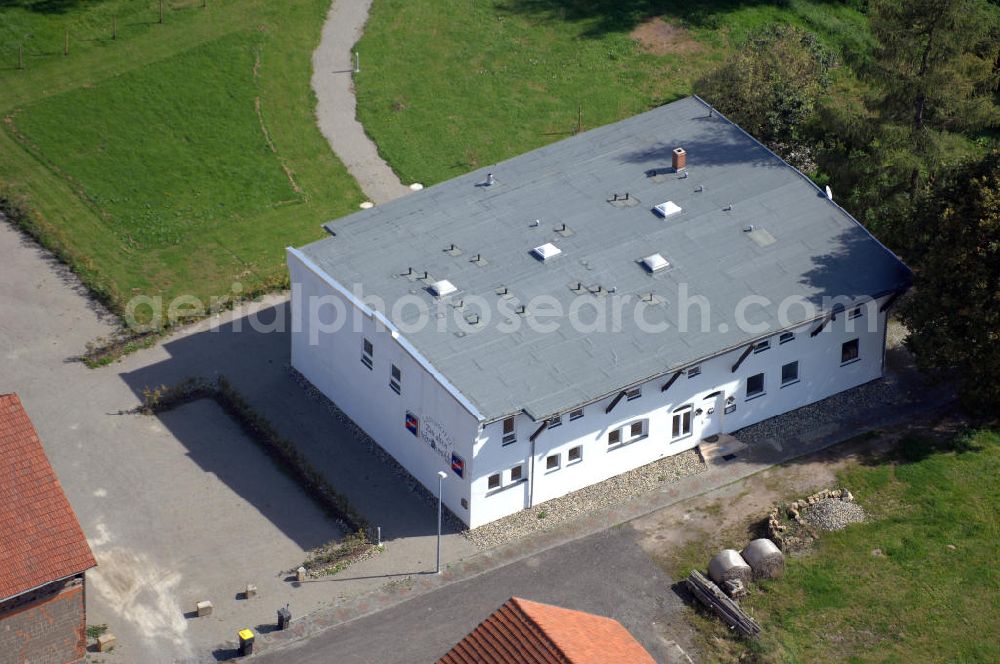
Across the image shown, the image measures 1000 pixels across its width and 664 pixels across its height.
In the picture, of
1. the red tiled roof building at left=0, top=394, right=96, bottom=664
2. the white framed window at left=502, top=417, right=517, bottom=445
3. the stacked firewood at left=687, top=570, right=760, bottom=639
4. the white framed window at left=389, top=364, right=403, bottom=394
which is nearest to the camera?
the red tiled roof building at left=0, top=394, right=96, bottom=664

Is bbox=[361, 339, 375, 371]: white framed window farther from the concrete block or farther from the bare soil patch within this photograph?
the bare soil patch

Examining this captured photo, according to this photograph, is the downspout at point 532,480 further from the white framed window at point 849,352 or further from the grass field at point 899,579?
the white framed window at point 849,352

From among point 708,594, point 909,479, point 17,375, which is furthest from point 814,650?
point 17,375

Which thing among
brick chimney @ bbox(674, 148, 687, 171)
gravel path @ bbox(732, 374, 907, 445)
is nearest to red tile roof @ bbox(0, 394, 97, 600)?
gravel path @ bbox(732, 374, 907, 445)

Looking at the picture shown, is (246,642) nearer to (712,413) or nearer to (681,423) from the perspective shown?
(681,423)

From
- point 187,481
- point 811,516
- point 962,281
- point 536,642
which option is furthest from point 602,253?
point 536,642

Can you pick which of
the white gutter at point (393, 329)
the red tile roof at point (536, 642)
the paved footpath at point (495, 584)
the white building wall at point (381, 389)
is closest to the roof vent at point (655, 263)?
the paved footpath at point (495, 584)

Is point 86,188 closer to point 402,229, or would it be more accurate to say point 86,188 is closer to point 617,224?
point 402,229
